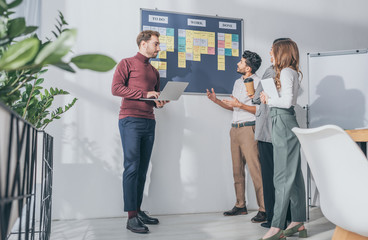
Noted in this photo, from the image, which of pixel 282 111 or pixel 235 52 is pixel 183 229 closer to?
pixel 282 111

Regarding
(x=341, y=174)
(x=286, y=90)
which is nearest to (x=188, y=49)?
(x=286, y=90)

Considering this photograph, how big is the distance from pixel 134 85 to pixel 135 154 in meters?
0.58

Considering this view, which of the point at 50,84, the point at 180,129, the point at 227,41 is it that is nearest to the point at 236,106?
the point at 180,129

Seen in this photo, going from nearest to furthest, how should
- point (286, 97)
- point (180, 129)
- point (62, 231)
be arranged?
point (286, 97)
point (62, 231)
point (180, 129)

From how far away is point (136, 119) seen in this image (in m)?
2.56

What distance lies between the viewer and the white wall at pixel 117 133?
2842 mm

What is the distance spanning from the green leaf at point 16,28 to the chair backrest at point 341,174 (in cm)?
105

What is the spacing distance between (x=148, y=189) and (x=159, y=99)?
0.94 meters

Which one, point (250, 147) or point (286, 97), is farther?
point (250, 147)

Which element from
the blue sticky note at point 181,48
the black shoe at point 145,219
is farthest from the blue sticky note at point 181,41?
the black shoe at point 145,219

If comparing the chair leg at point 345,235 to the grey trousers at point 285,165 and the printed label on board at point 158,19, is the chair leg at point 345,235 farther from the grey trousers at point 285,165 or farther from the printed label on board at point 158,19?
the printed label on board at point 158,19

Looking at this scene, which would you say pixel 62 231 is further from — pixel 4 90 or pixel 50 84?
pixel 4 90

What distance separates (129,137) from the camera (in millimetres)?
2541

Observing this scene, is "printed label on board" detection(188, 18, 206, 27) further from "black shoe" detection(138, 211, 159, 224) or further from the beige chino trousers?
"black shoe" detection(138, 211, 159, 224)
